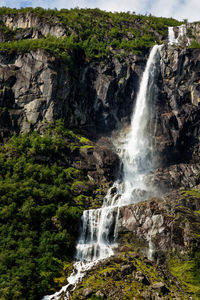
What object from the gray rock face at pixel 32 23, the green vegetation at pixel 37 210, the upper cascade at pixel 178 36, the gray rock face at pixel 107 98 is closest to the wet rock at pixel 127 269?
the green vegetation at pixel 37 210

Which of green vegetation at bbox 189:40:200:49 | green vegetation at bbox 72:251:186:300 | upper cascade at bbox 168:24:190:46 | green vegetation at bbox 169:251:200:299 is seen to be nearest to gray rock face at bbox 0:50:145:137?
green vegetation at bbox 189:40:200:49

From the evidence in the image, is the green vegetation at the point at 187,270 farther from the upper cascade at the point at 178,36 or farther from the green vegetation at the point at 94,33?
the upper cascade at the point at 178,36

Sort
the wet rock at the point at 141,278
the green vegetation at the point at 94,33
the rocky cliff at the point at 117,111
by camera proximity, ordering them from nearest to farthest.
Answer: the wet rock at the point at 141,278
the rocky cliff at the point at 117,111
the green vegetation at the point at 94,33

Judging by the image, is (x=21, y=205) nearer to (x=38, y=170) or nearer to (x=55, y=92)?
(x=38, y=170)

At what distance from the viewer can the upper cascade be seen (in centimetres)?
9275

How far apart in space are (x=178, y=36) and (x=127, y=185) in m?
58.2

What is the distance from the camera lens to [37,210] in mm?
47562

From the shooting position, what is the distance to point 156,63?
270ft

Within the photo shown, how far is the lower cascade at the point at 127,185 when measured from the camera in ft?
149

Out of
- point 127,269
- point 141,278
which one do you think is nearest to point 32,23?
→ point 127,269

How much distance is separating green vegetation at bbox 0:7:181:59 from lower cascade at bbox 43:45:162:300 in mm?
10329

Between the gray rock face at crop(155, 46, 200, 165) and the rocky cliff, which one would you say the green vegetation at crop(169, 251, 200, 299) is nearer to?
the rocky cliff

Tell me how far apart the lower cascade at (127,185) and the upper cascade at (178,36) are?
1217 cm

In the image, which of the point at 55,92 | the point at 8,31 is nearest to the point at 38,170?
the point at 55,92
